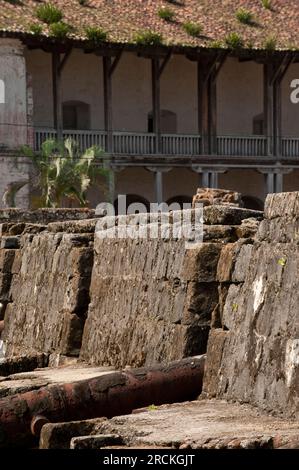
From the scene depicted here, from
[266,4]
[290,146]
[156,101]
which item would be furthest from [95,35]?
[290,146]

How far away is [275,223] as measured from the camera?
8430 millimetres

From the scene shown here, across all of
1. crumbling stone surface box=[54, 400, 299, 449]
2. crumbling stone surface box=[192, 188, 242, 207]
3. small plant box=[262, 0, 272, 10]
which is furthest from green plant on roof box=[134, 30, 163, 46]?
crumbling stone surface box=[54, 400, 299, 449]

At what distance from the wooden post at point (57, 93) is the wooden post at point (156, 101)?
2.98 meters

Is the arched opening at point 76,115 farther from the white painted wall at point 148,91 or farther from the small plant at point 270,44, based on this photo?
the small plant at point 270,44

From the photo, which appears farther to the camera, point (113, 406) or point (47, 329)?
point (47, 329)

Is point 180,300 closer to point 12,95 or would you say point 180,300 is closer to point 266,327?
point 266,327

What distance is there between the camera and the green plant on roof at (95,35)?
118 ft

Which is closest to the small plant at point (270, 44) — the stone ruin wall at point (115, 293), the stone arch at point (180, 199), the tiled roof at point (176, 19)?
the tiled roof at point (176, 19)

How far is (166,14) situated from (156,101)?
2.63m

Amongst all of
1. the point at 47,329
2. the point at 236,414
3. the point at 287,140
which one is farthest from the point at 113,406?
the point at 287,140

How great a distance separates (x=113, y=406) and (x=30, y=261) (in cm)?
631

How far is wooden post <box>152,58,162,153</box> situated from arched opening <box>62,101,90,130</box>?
6.86 ft

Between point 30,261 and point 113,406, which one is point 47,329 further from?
point 113,406

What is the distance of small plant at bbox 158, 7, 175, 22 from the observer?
3847cm
